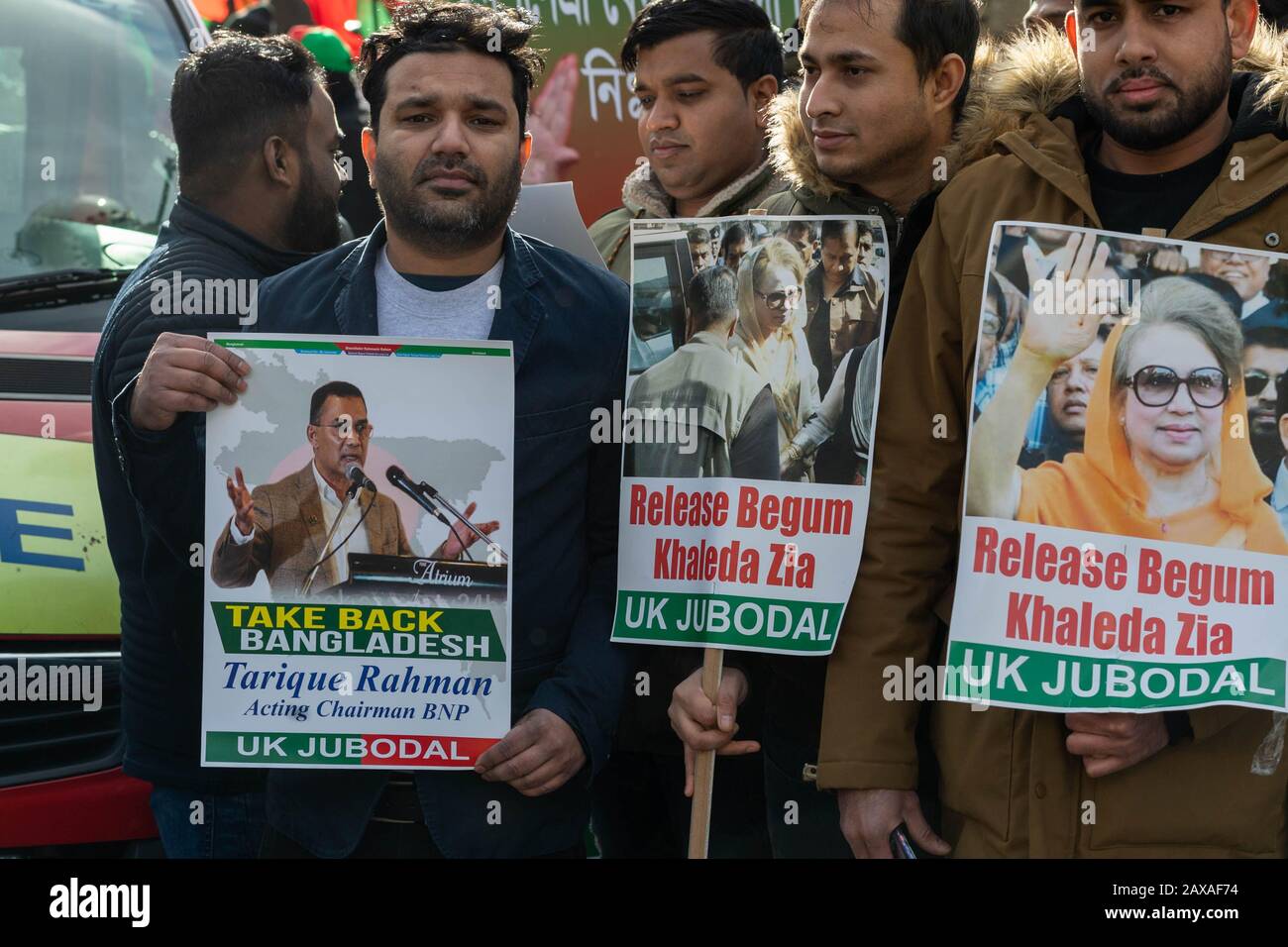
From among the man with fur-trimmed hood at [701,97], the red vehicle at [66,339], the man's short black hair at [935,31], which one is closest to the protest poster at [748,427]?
the man's short black hair at [935,31]

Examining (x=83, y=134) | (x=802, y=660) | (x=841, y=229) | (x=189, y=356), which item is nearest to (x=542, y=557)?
(x=802, y=660)

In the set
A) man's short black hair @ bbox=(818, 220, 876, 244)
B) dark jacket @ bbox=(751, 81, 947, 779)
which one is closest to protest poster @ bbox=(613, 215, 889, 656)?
man's short black hair @ bbox=(818, 220, 876, 244)

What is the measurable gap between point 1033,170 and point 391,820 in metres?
1.75

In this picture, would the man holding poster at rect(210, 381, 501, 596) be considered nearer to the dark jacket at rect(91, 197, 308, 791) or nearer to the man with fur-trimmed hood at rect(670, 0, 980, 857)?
the dark jacket at rect(91, 197, 308, 791)

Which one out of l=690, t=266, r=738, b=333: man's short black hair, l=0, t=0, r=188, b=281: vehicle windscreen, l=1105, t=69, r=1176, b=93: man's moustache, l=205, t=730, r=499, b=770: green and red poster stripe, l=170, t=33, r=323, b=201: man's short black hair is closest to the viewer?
l=1105, t=69, r=1176, b=93: man's moustache

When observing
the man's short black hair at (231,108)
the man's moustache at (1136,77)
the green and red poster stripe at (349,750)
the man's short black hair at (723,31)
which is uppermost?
the man's short black hair at (723,31)

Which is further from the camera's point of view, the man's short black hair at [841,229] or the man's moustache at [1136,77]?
the man's short black hair at [841,229]

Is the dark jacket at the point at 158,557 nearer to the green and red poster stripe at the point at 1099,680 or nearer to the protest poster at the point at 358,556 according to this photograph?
the protest poster at the point at 358,556

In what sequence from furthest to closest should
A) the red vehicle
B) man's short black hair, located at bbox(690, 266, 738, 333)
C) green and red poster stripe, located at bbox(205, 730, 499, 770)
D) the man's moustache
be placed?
the red vehicle < man's short black hair, located at bbox(690, 266, 738, 333) < green and red poster stripe, located at bbox(205, 730, 499, 770) < the man's moustache

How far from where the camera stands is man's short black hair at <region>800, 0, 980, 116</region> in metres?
3.05

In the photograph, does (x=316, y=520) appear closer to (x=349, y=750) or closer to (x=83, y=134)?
(x=349, y=750)

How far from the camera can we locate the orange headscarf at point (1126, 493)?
99.8 inches

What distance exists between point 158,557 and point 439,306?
2.73 ft
